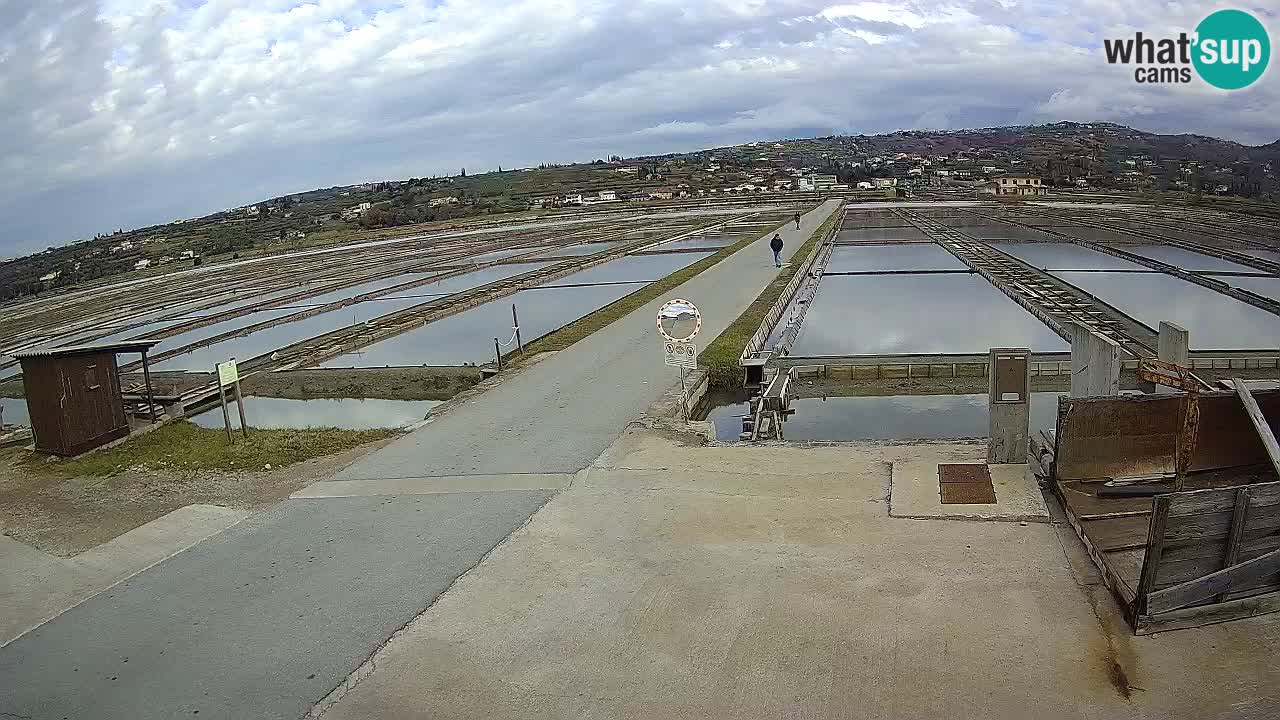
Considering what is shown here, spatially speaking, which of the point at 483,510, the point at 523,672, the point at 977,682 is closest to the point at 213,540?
the point at 483,510

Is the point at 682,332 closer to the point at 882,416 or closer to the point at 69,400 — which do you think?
the point at 882,416

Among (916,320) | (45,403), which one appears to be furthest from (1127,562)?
(916,320)

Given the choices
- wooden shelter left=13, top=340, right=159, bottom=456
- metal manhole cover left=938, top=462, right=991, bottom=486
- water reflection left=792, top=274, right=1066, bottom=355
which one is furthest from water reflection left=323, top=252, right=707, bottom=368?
metal manhole cover left=938, top=462, right=991, bottom=486

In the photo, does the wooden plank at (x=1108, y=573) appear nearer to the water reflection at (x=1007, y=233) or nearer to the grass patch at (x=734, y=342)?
the grass patch at (x=734, y=342)

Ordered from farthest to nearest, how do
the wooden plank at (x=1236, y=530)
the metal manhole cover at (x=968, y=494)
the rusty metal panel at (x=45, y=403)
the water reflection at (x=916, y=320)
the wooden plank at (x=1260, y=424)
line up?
the water reflection at (x=916, y=320) < the rusty metal panel at (x=45, y=403) < the metal manhole cover at (x=968, y=494) < the wooden plank at (x=1260, y=424) < the wooden plank at (x=1236, y=530)

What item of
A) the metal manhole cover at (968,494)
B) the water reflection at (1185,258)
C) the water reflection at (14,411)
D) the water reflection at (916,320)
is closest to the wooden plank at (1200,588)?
the metal manhole cover at (968,494)

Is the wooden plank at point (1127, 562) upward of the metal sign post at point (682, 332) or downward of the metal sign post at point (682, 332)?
downward

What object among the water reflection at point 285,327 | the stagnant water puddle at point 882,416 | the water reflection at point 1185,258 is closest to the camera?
the stagnant water puddle at point 882,416
